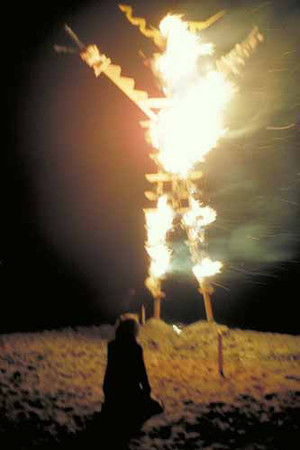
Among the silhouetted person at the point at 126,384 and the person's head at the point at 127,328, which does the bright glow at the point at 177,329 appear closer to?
the silhouetted person at the point at 126,384

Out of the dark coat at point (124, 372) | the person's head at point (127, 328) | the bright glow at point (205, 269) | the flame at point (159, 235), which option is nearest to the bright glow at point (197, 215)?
the flame at point (159, 235)

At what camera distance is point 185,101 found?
22.3ft

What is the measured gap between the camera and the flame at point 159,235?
7.61m

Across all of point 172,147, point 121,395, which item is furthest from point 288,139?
point 121,395

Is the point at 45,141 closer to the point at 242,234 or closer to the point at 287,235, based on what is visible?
the point at 242,234

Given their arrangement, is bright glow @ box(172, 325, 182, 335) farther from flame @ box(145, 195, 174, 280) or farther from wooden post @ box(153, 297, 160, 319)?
flame @ box(145, 195, 174, 280)

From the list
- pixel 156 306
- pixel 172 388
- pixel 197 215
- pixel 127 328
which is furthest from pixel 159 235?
pixel 127 328

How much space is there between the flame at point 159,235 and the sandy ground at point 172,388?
1322 mm

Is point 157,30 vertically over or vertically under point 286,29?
under

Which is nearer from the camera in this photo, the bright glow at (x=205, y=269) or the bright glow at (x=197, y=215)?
the bright glow at (x=205, y=269)

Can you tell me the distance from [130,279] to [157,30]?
742 cm

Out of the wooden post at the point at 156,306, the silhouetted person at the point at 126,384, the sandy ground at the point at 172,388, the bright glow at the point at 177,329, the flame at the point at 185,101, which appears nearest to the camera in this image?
the sandy ground at the point at 172,388

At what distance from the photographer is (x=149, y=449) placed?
397 cm

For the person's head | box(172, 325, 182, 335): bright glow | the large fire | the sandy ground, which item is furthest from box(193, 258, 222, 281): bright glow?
the person's head
